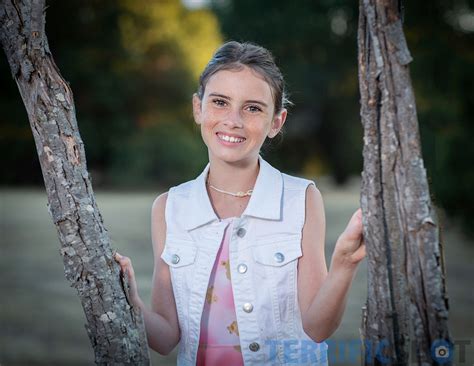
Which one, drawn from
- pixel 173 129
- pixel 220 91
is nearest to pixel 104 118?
pixel 173 129

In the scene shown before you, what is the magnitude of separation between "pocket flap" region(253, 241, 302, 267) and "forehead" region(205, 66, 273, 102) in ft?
1.65

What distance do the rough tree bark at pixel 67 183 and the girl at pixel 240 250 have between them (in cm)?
39

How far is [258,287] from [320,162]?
2246 centimetres

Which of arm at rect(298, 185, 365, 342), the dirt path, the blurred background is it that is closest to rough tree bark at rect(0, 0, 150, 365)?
arm at rect(298, 185, 365, 342)

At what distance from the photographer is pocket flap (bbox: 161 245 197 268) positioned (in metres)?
2.20

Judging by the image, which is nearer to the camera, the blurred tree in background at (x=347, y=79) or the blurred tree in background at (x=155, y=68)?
the blurred tree in background at (x=347, y=79)

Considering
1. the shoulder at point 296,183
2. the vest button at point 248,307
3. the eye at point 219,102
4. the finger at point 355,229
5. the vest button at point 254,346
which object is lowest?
the vest button at point 254,346

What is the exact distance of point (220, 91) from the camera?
7.36 ft

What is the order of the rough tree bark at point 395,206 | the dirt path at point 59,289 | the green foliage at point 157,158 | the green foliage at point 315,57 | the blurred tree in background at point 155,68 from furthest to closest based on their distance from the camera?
the green foliage at point 157,158 < the green foliage at point 315,57 < the blurred tree in background at point 155,68 < the dirt path at point 59,289 < the rough tree bark at point 395,206

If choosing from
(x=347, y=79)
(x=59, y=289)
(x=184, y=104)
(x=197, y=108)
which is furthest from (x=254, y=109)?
(x=347, y=79)

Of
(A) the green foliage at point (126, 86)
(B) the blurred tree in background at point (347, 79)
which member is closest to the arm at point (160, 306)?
(B) the blurred tree in background at point (347, 79)

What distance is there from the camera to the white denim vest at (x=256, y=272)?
2.13m

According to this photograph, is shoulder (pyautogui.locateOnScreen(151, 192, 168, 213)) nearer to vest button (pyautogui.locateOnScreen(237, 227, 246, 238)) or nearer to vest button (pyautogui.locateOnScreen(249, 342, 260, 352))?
vest button (pyautogui.locateOnScreen(237, 227, 246, 238))

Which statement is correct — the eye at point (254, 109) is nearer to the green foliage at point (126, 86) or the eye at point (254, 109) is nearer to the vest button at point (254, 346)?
the vest button at point (254, 346)
